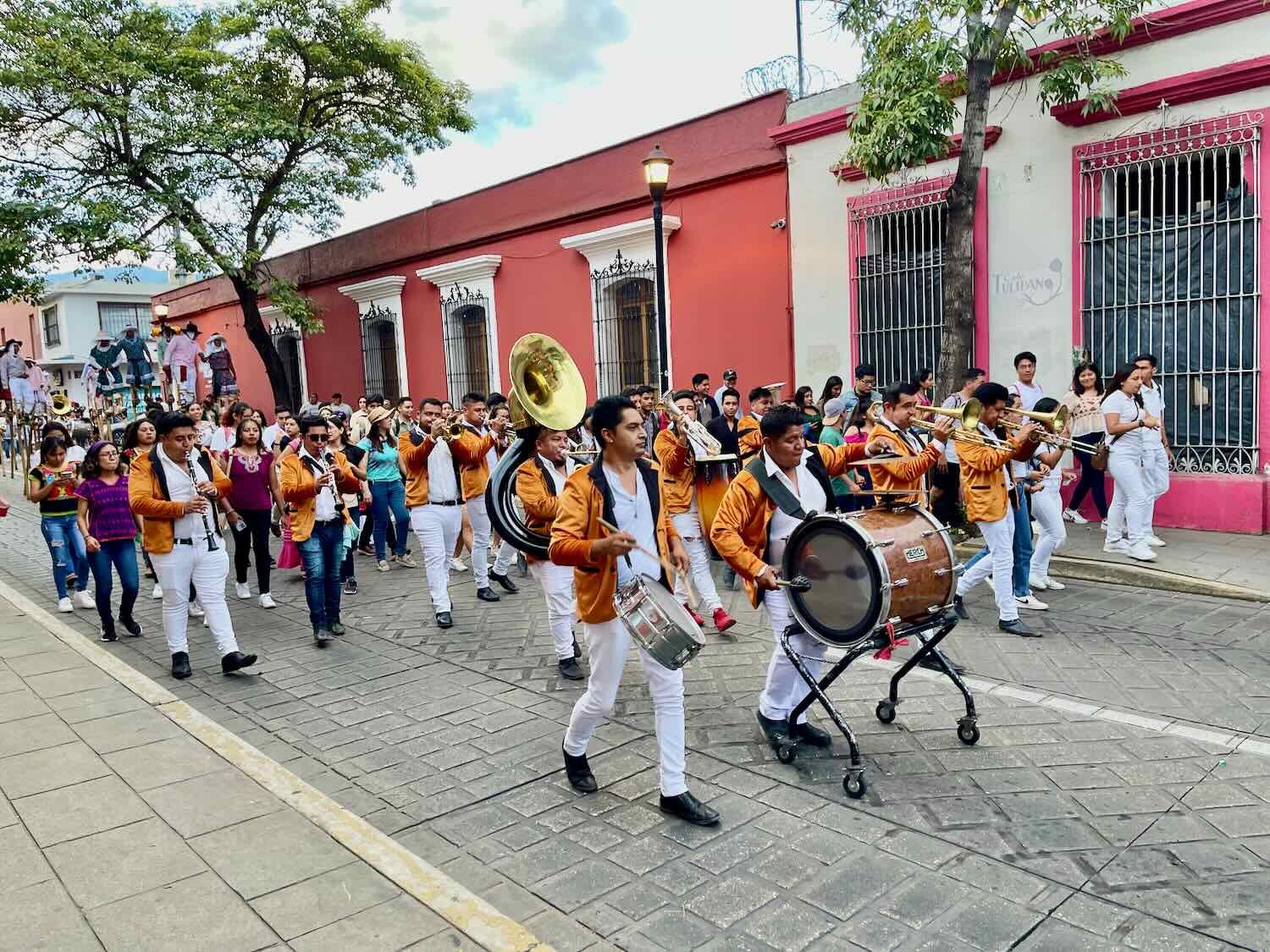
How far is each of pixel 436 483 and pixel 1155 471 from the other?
21.8 ft

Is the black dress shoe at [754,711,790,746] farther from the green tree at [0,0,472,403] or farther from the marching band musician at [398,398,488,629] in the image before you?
the green tree at [0,0,472,403]

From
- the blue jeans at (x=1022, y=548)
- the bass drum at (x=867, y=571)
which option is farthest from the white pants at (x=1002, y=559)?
the bass drum at (x=867, y=571)

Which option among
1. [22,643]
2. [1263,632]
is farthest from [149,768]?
[1263,632]

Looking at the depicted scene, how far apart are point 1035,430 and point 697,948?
4.76 m

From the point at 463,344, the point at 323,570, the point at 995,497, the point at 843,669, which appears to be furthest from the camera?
the point at 463,344

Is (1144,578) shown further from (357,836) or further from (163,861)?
(163,861)

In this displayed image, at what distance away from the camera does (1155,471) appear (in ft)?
29.4

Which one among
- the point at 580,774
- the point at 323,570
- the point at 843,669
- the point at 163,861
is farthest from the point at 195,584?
the point at 843,669

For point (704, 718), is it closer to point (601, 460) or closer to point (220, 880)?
point (601, 460)

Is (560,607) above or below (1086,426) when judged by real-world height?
below

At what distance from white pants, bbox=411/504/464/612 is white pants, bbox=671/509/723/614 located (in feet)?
6.34

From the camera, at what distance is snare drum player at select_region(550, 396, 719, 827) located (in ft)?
13.6

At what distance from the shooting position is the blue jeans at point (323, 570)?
7312mm

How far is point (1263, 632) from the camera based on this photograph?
6.59 meters
